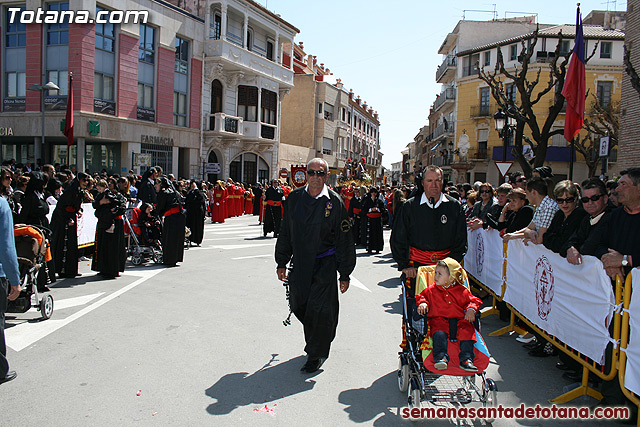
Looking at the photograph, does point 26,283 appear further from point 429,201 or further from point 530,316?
point 530,316

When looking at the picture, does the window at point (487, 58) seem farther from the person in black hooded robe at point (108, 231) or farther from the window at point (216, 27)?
the person in black hooded robe at point (108, 231)

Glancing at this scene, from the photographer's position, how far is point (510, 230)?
7.10m

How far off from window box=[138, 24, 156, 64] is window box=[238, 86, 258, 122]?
732cm

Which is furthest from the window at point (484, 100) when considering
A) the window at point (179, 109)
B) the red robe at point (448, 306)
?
the red robe at point (448, 306)

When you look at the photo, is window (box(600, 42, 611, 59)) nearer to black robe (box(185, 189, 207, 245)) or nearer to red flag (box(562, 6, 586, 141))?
red flag (box(562, 6, 586, 141))

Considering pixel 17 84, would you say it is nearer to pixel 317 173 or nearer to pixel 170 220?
pixel 170 220

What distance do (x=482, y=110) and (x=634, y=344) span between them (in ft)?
147

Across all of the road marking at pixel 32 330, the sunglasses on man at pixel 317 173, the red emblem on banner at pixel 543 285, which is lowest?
the road marking at pixel 32 330

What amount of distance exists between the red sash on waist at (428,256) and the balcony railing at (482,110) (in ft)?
140

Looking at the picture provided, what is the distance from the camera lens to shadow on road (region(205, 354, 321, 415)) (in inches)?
172

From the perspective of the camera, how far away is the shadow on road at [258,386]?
4.37 meters

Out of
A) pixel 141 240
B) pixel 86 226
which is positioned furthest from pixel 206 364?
pixel 141 240


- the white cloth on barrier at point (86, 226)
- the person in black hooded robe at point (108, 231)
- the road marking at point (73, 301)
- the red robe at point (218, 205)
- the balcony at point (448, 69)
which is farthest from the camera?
the balcony at point (448, 69)

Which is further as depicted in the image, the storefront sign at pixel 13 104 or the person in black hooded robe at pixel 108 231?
the storefront sign at pixel 13 104
